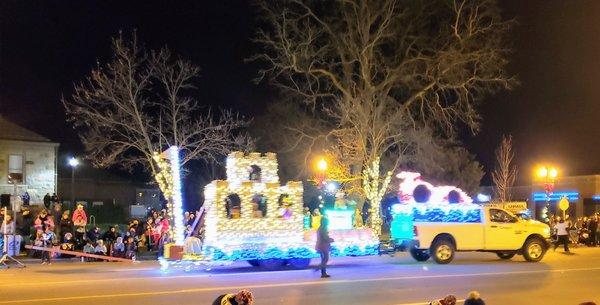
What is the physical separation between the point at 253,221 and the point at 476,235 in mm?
7559

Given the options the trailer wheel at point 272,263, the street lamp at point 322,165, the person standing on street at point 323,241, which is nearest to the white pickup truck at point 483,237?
the person standing on street at point 323,241

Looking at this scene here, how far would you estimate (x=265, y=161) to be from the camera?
64.3ft

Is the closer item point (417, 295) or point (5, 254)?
point (417, 295)

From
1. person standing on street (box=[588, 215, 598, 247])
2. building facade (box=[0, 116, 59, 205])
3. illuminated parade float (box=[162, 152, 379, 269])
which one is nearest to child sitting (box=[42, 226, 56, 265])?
illuminated parade float (box=[162, 152, 379, 269])

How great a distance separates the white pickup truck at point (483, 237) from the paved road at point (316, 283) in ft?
1.88

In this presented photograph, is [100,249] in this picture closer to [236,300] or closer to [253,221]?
[253,221]

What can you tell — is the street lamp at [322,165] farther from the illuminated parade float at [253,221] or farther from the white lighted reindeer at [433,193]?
the illuminated parade float at [253,221]

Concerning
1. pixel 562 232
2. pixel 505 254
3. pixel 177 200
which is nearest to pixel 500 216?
pixel 505 254

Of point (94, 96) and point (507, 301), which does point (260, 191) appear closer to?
point (507, 301)

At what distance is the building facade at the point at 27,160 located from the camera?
40562 millimetres

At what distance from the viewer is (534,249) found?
2228cm

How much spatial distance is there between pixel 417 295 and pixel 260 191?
684cm

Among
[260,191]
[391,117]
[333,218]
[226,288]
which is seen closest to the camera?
[226,288]

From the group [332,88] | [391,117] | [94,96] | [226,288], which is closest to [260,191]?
[226,288]
